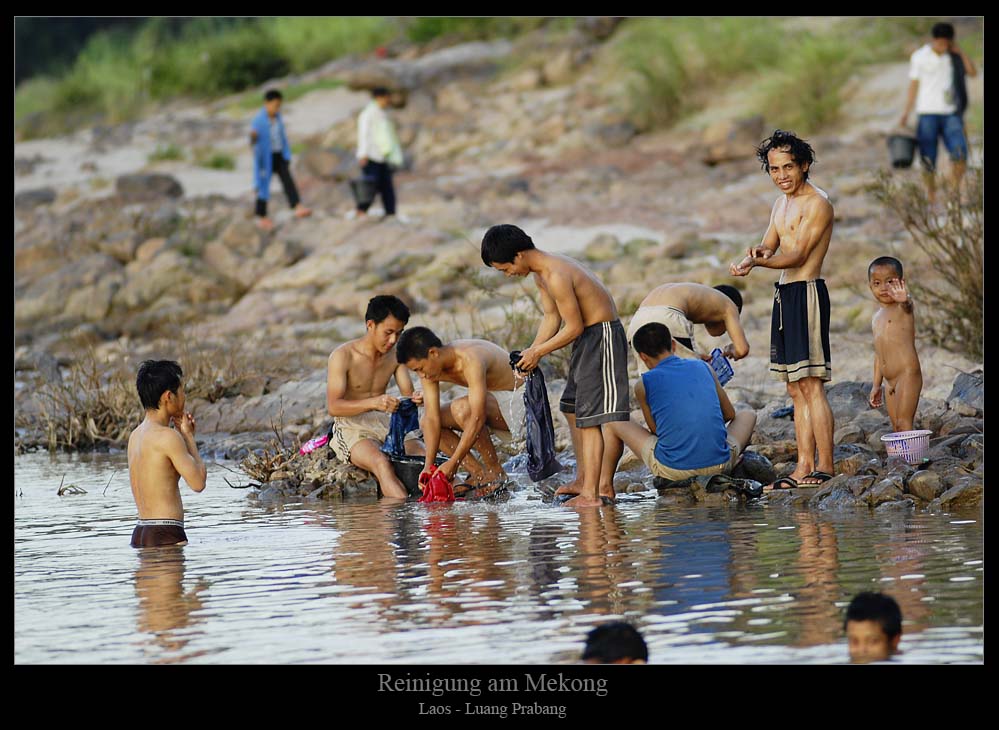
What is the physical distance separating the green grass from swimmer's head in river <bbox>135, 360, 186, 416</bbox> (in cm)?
1957

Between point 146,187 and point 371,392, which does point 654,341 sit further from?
point 146,187

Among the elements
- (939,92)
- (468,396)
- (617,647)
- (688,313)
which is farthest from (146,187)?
(617,647)

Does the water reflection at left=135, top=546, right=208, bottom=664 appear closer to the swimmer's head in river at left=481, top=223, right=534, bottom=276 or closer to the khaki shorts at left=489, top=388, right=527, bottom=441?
the swimmer's head in river at left=481, top=223, right=534, bottom=276

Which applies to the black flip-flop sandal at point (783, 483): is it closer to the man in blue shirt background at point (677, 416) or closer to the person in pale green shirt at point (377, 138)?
the man in blue shirt background at point (677, 416)

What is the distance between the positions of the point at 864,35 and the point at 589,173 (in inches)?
236

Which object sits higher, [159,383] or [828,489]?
[159,383]

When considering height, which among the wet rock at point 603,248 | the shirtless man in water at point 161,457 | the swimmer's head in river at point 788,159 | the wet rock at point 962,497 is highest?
A: the wet rock at point 603,248

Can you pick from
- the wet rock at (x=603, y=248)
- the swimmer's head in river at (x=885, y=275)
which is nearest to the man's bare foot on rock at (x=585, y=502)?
the swimmer's head in river at (x=885, y=275)

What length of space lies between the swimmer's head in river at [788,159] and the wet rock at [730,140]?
13247 millimetres

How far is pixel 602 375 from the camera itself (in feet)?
29.7

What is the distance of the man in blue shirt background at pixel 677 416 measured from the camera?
8922mm

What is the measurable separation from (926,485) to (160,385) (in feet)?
13.0

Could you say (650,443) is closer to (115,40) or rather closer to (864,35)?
(864,35)

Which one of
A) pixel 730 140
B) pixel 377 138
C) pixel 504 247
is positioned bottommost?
pixel 504 247
